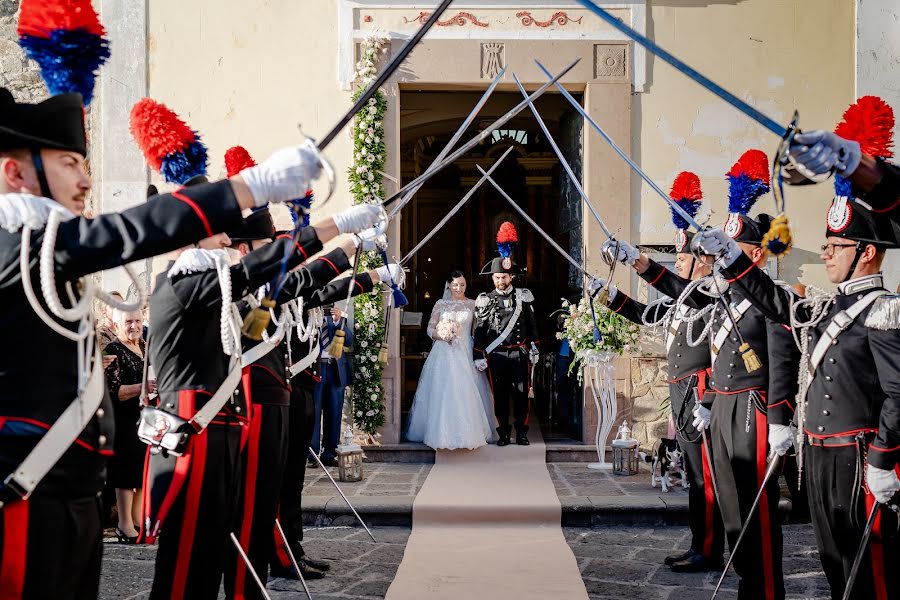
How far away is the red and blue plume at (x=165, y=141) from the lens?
3.64 metres

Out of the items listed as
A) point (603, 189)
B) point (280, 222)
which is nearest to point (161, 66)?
point (280, 222)

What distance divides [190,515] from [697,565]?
344 centimetres

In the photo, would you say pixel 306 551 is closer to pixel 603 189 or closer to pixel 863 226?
pixel 863 226

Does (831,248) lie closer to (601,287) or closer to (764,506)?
(764,506)

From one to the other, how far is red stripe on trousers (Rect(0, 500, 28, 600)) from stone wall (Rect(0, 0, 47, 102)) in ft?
26.4

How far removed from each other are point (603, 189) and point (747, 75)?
188cm

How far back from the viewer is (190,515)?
334 cm

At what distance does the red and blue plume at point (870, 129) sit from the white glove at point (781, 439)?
4.24 feet

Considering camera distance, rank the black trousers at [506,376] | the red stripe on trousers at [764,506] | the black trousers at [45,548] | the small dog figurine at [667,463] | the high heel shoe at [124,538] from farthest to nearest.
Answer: the black trousers at [506,376] < the small dog figurine at [667,463] < the high heel shoe at [124,538] < the red stripe on trousers at [764,506] < the black trousers at [45,548]

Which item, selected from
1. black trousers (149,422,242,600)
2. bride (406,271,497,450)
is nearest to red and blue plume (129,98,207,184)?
black trousers (149,422,242,600)

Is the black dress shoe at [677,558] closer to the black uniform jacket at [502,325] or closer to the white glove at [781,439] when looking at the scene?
the white glove at [781,439]

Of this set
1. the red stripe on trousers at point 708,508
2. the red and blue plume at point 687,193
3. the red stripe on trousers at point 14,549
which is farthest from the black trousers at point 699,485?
the red stripe on trousers at point 14,549

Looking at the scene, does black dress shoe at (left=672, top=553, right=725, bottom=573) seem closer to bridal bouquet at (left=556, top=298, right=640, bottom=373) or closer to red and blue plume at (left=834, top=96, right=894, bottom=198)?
red and blue plume at (left=834, top=96, right=894, bottom=198)

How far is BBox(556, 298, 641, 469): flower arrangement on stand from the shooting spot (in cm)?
855
